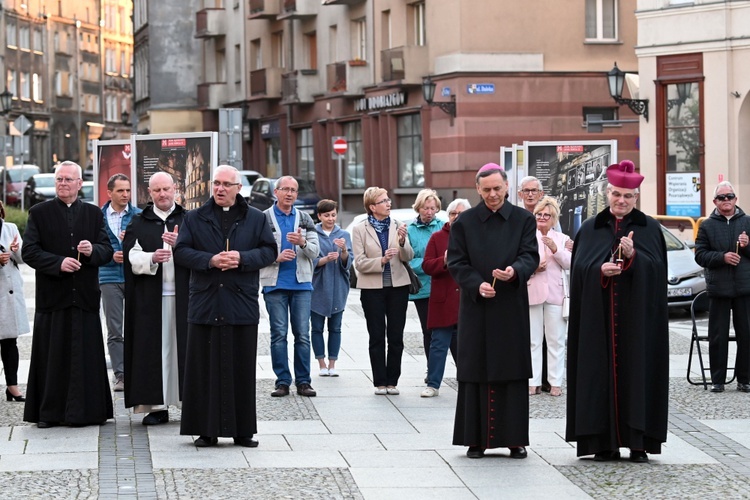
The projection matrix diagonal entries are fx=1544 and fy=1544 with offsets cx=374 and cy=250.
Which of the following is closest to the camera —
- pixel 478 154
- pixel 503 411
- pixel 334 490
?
pixel 334 490

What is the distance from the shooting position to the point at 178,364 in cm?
1138

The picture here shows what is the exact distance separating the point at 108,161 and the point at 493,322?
294 inches

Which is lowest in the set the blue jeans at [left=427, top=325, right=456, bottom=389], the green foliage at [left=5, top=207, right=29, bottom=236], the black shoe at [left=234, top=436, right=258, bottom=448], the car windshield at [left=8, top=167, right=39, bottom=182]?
the black shoe at [left=234, top=436, right=258, bottom=448]

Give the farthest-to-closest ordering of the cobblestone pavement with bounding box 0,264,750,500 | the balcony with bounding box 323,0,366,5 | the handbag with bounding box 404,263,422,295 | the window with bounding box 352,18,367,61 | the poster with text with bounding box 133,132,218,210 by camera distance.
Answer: the window with bounding box 352,18,367,61 → the balcony with bounding box 323,0,366,5 → the poster with text with bounding box 133,132,218,210 → the handbag with bounding box 404,263,422,295 → the cobblestone pavement with bounding box 0,264,750,500

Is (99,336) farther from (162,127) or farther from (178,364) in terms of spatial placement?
(162,127)

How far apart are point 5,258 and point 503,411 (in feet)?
15.9

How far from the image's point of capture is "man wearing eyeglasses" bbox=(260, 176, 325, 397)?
13.2 meters

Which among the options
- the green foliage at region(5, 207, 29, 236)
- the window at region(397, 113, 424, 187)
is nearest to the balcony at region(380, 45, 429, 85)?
the window at region(397, 113, 424, 187)

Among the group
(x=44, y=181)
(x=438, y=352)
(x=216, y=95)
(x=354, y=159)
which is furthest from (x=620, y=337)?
(x=216, y=95)

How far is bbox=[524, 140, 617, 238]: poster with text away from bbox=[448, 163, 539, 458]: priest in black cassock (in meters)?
8.20

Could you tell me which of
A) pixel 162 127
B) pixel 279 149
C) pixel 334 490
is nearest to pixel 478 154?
pixel 279 149

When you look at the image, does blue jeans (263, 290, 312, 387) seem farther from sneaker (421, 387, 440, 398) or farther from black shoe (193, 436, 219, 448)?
black shoe (193, 436, 219, 448)

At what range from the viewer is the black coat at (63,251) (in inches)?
454

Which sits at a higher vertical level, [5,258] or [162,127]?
[162,127]
